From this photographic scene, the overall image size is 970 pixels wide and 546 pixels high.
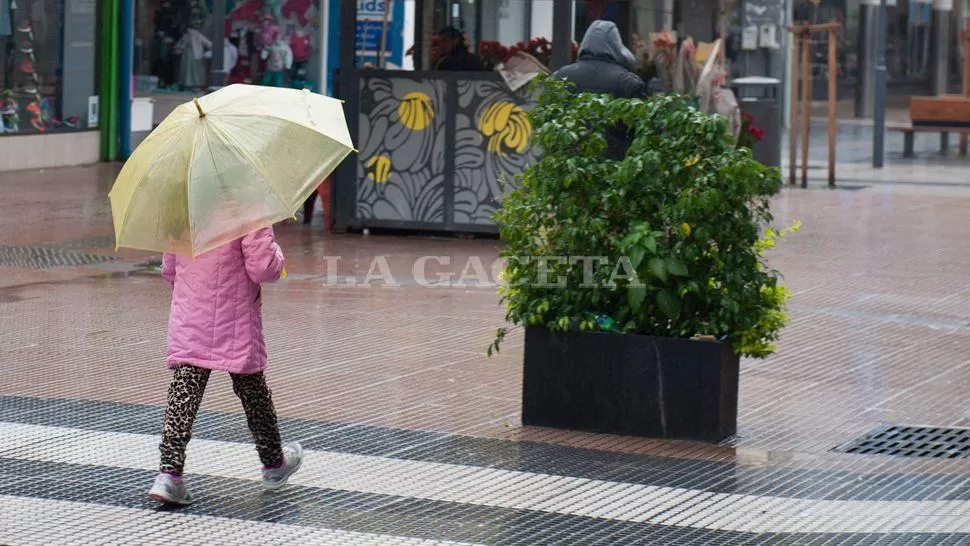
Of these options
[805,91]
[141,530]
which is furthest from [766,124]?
[141,530]

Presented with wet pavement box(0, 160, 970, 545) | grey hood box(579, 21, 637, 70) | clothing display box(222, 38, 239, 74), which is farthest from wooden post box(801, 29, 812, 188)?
clothing display box(222, 38, 239, 74)

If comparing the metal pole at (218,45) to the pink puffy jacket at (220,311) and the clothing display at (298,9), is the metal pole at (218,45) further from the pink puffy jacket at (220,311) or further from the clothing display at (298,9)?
the pink puffy jacket at (220,311)

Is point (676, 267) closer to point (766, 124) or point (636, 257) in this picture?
point (636, 257)

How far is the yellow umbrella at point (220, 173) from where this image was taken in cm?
545

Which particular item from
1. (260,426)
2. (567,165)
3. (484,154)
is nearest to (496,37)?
(484,154)

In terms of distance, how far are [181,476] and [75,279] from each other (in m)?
6.01

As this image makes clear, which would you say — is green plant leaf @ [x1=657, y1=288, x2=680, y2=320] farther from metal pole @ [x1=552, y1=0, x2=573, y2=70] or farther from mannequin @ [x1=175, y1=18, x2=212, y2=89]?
mannequin @ [x1=175, y1=18, x2=212, y2=89]

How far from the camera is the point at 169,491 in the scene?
5.66 m

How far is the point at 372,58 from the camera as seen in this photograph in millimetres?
15953

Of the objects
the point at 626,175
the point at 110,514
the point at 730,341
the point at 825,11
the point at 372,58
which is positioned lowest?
the point at 110,514

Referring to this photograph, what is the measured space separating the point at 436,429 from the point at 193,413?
1.52 m

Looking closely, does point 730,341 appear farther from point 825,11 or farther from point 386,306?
point 825,11

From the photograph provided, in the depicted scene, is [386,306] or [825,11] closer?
[386,306]

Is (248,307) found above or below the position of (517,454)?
above
